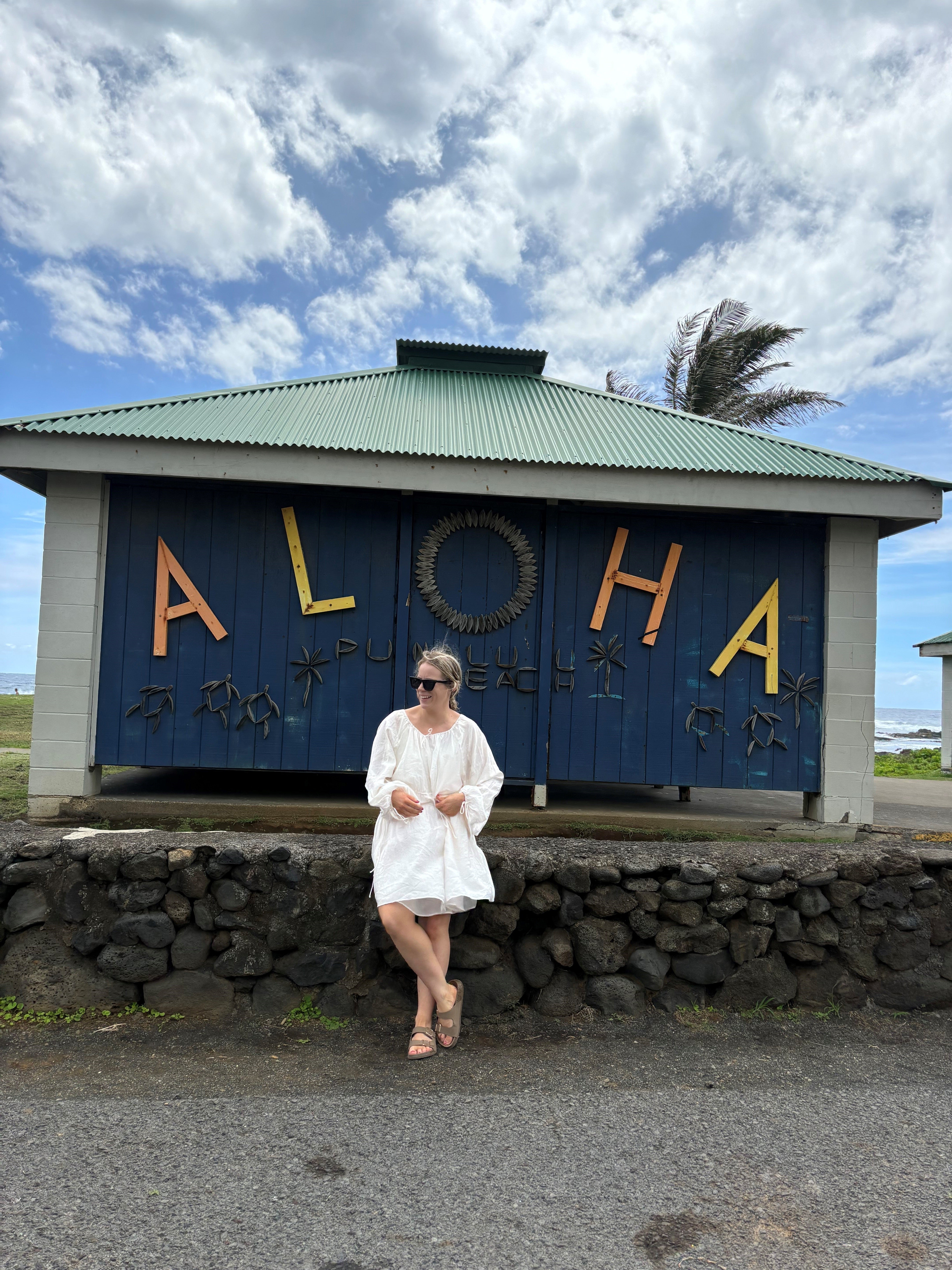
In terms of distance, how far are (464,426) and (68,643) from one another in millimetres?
3283

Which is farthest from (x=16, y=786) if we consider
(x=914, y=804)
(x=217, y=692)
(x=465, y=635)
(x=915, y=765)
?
(x=915, y=765)

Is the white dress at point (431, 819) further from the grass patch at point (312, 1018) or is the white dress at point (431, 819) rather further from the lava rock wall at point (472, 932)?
the grass patch at point (312, 1018)

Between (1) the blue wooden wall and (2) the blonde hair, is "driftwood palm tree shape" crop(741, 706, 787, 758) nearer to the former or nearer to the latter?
(1) the blue wooden wall

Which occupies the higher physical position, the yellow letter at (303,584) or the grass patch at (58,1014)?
the yellow letter at (303,584)

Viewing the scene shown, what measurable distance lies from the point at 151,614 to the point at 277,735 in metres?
1.24

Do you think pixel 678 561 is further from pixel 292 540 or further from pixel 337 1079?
pixel 337 1079

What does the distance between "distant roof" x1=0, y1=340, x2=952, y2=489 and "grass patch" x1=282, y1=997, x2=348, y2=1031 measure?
3.36 meters

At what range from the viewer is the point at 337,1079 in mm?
3395

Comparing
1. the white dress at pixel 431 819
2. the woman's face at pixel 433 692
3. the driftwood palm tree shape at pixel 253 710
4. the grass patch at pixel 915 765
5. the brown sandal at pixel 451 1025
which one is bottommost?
the brown sandal at pixel 451 1025

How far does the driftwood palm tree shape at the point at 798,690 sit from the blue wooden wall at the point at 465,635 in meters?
0.04

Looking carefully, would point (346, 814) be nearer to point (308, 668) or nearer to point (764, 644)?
point (308, 668)

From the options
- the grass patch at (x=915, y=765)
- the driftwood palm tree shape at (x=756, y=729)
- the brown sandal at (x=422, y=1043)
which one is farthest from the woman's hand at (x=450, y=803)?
the grass patch at (x=915, y=765)

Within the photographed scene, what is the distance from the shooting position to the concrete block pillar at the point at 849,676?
5.81 meters

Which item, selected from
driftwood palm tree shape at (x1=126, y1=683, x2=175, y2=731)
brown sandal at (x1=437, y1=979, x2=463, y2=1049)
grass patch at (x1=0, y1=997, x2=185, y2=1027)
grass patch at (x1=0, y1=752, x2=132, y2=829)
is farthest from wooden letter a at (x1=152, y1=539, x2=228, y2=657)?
brown sandal at (x1=437, y1=979, x2=463, y2=1049)
